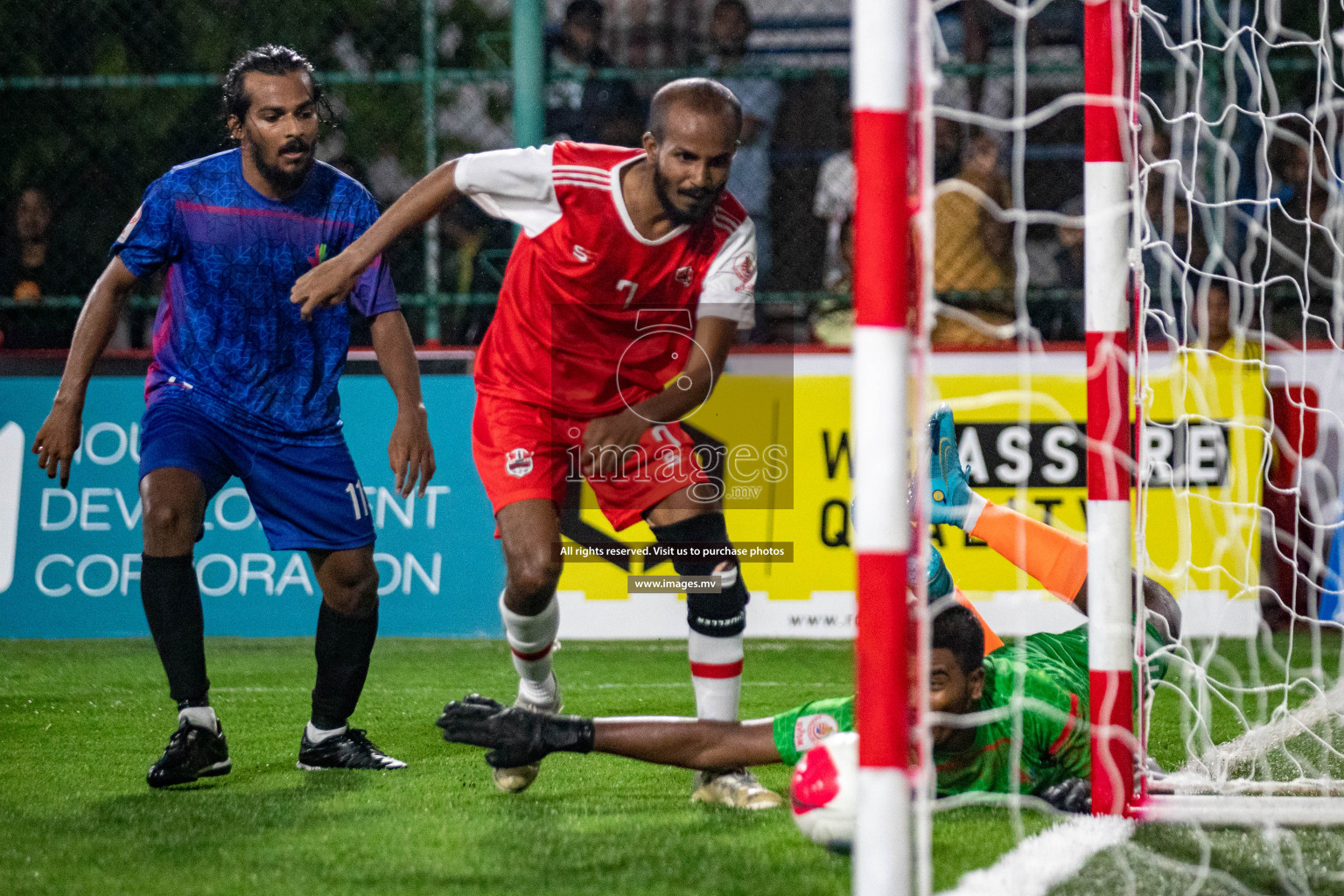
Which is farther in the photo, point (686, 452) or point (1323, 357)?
point (1323, 357)

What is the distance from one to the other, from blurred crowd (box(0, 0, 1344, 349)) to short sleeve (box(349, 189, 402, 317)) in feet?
6.62

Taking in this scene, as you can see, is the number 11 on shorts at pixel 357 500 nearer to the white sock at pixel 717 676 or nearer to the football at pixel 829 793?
the white sock at pixel 717 676

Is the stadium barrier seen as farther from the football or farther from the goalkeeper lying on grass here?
the football

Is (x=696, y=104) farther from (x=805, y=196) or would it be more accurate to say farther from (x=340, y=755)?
(x=805, y=196)

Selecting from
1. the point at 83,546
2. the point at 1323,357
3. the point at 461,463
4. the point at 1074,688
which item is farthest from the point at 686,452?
the point at 1323,357

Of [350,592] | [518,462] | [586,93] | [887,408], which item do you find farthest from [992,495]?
[887,408]

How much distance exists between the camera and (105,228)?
6461 millimetres

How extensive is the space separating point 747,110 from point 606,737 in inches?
154

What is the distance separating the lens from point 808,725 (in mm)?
3076

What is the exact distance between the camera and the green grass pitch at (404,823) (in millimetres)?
2645

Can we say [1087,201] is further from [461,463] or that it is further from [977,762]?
[461,463]

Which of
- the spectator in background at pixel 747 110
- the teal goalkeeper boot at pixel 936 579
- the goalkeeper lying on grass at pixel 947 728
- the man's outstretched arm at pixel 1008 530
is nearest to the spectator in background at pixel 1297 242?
the spectator in background at pixel 747 110

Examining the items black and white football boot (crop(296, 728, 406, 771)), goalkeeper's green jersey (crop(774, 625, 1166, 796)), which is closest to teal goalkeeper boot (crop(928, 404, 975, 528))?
goalkeeper's green jersey (crop(774, 625, 1166, 796))

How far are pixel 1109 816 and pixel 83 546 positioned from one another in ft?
14.6
